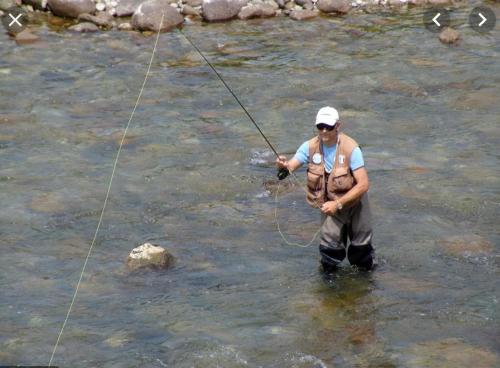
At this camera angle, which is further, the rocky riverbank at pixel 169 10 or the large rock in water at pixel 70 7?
the large rock in water at pixel 70 7

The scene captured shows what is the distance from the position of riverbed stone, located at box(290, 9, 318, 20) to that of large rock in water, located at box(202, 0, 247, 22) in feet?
3.18

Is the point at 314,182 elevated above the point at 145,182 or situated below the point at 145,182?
above

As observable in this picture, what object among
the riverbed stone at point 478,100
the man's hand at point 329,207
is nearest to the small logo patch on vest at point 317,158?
the man's hand at point 329,207

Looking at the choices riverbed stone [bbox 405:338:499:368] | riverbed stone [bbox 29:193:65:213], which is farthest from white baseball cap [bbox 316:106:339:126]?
riverbed stone [bbox 29:193:65:213]

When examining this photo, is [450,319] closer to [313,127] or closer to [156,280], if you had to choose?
[156,280]

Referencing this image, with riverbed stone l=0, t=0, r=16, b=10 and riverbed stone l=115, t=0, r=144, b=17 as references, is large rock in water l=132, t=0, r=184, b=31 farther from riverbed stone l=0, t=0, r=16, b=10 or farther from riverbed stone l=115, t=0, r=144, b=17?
riverbed stone l=0, t=0, r=16, b=10

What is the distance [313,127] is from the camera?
1382 cm

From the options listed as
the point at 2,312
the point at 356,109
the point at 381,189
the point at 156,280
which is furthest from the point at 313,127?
the point at 2,312

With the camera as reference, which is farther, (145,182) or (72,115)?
(72,115)

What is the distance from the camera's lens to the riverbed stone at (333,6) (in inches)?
723

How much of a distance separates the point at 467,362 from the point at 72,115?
8004 mm

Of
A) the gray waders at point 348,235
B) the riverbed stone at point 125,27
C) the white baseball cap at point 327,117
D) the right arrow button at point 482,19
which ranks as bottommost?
the riverbed stone at point 125,27

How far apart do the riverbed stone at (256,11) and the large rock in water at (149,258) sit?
9086 mm

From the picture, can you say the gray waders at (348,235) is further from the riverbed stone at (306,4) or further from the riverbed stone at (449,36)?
the riverbed stone at (306,4)
